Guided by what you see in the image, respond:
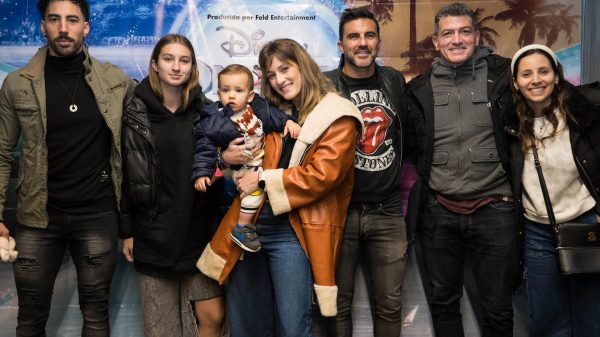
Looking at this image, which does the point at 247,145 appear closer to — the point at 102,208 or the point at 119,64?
the point at 102,208

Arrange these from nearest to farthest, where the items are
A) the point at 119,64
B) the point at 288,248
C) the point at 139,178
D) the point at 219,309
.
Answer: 1. the point at 288,248
2. the point at 139,178
3. the point at 219,309
4. the point at 119,64

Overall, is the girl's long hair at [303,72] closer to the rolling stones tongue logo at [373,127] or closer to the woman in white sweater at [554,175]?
the rolling stones tongue logo at [373,127]

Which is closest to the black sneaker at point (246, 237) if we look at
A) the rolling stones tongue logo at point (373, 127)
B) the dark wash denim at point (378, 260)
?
the dark wash denim at point (378, 260)

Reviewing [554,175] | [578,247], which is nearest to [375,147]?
[554,175]

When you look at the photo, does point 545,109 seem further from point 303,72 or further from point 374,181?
point 303,72

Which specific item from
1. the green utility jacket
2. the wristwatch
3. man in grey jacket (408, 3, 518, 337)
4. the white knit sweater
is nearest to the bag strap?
the white knit sweater

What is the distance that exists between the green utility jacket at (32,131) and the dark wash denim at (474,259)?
5.66 ft

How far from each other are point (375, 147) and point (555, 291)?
1.20m

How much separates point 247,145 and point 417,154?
1.16 m

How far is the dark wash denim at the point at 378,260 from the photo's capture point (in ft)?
10.3

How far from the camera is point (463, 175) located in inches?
120

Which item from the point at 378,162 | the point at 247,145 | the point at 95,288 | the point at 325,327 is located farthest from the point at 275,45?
the point at 325,327

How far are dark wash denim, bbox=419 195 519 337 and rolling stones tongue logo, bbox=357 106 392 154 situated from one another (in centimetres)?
Result: 45

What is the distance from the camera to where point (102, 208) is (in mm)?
2953
